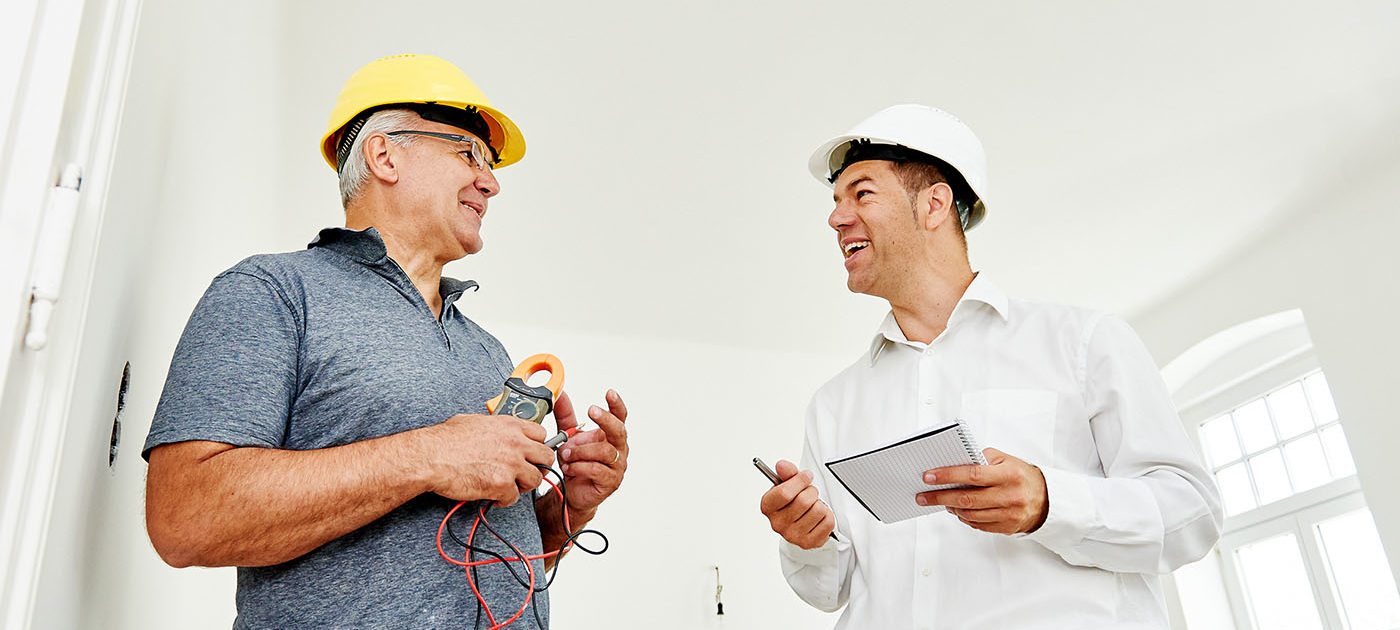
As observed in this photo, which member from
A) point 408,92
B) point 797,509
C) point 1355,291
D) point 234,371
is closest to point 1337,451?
point 1355,291

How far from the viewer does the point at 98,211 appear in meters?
0.89

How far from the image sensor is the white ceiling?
3.15 meters

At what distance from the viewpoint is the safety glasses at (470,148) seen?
1648 mm

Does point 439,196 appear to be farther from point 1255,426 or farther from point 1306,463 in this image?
point 1255,426

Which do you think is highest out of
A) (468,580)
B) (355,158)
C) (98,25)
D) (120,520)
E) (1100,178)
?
(1100,178)

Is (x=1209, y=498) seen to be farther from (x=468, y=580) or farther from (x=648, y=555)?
(x=648, y=555)

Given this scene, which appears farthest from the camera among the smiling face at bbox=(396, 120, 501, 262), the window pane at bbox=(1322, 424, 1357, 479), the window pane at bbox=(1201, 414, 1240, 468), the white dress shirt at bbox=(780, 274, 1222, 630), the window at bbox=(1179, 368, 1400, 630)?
the window pane at bbox=(1201, 414, 1240, 468)

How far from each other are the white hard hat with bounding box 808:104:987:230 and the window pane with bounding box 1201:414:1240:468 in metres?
3.65

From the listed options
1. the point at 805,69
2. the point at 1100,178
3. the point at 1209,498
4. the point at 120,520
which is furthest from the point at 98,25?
the point at 1100,178

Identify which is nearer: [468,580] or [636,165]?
[468,580]

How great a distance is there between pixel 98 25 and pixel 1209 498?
1.55 m

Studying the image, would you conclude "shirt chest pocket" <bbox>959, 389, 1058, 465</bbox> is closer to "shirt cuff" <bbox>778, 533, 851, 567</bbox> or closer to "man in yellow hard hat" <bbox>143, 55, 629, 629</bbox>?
"shirt cuff" <bbox>778, 533, 851, 567</bbox>

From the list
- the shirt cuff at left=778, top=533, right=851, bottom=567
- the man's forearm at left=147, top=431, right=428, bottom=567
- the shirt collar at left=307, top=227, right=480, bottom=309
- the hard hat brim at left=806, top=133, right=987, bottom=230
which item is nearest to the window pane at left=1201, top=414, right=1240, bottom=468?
the hard hat brim at left=806, top=133, right=987, bottom=230

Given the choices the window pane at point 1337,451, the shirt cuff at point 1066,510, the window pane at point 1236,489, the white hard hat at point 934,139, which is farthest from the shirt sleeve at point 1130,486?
the window pane at point 1236,489
